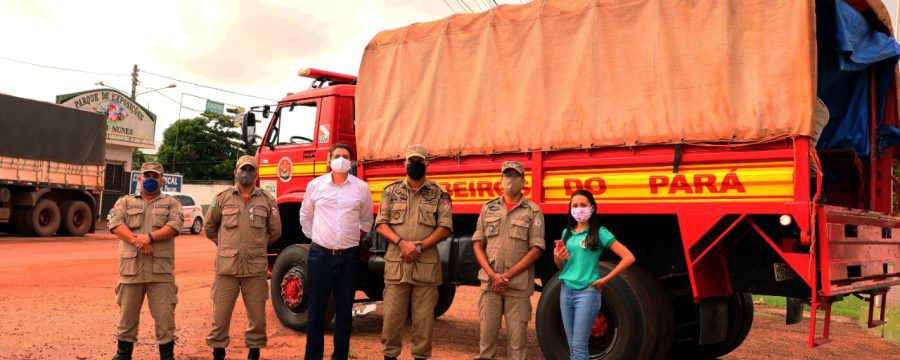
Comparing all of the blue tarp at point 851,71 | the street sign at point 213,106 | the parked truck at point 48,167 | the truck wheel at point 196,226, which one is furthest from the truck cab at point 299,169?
the street sign at point 213,106

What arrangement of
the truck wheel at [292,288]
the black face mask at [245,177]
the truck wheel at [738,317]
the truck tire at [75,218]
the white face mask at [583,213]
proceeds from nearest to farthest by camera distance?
the white face mask at [583,213], the black face mask at [245,177], the truck wheel at [738,317], the truck wheel at [292,288], the truck tire at [75,218]

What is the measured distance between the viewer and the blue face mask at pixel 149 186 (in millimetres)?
5062

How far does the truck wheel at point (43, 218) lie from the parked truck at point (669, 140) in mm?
15130

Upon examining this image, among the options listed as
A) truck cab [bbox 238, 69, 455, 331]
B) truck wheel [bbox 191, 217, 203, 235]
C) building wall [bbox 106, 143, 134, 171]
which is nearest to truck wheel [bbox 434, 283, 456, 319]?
truck cab [bbox 238, 69, 455, 331]

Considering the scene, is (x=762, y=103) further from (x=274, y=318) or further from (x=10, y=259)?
(x=10, y=259)

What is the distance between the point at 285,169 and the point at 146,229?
2.55m

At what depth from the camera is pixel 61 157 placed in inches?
766

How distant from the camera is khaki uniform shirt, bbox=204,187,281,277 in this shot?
16.5ft

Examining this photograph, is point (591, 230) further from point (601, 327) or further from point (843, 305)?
point (843, 305)

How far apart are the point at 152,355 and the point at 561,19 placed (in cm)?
421

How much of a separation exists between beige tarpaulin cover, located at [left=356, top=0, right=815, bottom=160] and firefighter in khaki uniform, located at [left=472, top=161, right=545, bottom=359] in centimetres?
93

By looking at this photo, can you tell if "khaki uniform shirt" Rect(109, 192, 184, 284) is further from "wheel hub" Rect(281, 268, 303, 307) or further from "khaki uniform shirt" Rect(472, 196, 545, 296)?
"khaki uniform shirt" Rect(472, 196, 545, 296)

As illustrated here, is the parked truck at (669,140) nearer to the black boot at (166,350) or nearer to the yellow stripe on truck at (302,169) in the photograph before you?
the yellow stripe on truck at (302,169)

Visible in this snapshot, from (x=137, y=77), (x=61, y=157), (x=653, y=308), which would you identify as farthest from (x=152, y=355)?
(x=137, y=77)
